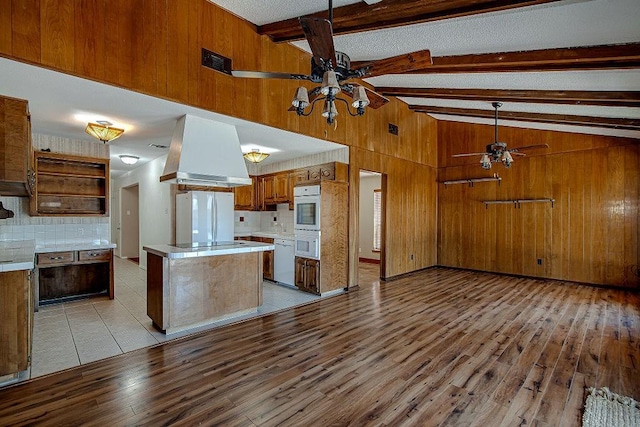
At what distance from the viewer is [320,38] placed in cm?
212

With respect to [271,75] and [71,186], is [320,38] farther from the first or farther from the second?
[71,186]

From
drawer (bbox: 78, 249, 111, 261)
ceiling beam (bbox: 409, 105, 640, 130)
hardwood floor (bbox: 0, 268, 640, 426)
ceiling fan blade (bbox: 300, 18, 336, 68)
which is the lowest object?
hardwood floor (bbox: 0, 268, 640, 426)

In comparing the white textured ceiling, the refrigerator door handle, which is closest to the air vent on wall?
the white textured ceiling

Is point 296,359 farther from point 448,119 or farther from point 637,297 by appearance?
point 448,119

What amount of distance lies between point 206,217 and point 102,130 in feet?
5.84

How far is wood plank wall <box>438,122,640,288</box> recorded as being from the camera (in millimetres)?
5730

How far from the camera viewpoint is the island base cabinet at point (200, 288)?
3.40 m

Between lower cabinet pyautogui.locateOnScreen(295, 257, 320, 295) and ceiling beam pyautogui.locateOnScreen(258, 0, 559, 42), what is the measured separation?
3345 millimetres

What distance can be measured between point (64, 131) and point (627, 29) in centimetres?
657

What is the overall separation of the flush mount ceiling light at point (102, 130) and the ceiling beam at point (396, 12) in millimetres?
2405

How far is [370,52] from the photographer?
4320 mm

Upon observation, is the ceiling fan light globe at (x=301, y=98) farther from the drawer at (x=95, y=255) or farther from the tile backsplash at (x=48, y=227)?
the tile backsplash at (x=48, y=227)

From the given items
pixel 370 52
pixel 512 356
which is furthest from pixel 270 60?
pixel 512 356

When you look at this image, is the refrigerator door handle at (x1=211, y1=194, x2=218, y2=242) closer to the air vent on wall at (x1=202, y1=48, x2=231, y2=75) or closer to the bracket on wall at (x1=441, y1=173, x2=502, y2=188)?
the air vent on wall at (x1=202, y1=48, x2=231, y2=75)
